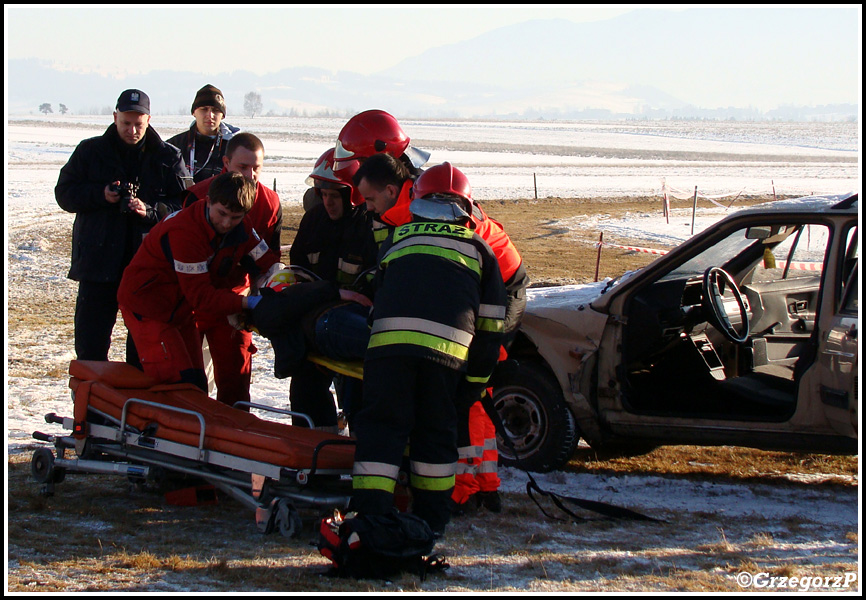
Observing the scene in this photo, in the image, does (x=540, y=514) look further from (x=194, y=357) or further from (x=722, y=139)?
(x=722, y=139)

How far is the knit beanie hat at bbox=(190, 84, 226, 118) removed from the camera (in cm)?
649

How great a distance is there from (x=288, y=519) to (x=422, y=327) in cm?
112

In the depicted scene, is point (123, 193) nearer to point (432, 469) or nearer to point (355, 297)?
point (355, 297)

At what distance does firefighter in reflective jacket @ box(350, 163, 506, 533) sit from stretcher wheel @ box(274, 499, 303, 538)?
38 cm

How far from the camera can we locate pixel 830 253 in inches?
191

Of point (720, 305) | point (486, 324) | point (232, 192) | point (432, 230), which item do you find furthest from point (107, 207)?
point (720, 305)

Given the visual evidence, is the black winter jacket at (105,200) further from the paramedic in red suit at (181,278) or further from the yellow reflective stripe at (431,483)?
the yellow reflective stripe at (431,483)

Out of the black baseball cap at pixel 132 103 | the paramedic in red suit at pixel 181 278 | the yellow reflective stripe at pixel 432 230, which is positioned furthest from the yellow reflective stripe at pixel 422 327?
the black baseball cap at pixel 132 103

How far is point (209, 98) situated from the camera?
21.2 feet

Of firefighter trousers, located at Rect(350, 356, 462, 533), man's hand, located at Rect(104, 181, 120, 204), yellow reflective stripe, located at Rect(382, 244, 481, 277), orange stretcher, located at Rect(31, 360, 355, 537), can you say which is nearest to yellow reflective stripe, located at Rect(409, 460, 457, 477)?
firefighter trousers, located at Rect(350, 356, 462, 533)

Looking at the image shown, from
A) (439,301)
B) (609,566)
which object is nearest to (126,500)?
(439,301)

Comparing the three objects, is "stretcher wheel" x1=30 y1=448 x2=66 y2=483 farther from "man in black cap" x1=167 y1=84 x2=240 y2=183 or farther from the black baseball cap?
"man in black cap" x1=167 y1=84 x2=240 y2=183

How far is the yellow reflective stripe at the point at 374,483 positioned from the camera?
402cm

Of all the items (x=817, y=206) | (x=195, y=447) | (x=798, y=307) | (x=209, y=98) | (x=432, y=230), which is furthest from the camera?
(x=209, y=98)
